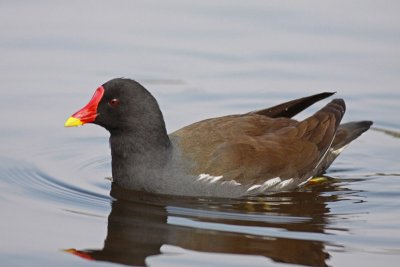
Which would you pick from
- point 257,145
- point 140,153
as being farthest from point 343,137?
point 140,153

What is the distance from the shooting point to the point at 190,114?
12250 mm

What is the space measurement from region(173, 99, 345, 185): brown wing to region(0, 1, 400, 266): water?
11.2 inches

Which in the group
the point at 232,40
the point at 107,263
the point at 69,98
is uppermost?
the point at 232,40

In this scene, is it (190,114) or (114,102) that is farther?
(190,114)

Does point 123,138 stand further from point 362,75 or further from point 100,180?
point 362,75

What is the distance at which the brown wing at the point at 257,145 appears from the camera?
998 cm

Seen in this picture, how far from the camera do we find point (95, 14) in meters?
14.8

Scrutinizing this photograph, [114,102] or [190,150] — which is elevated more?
[114,102]

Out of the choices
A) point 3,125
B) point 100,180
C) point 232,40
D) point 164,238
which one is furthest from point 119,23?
point 164,238

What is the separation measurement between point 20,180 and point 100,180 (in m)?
0.82

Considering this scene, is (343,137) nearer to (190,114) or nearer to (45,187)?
(190,114)

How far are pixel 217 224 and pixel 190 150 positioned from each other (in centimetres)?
107

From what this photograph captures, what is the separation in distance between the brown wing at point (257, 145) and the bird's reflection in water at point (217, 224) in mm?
276

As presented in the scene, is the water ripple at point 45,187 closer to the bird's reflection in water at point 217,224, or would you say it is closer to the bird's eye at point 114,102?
the bird's reflection in water at point 217,224
